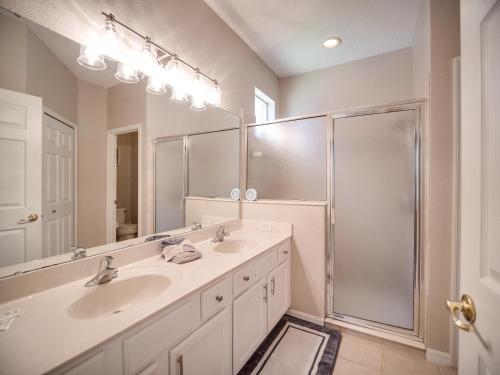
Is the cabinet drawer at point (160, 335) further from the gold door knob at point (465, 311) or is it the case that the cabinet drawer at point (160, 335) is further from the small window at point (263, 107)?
the small window at point (263, 107)

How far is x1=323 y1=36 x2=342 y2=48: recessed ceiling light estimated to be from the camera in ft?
7.29

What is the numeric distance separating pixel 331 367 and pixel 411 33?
3.05 metres

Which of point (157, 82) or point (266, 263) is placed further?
point (266, 263)

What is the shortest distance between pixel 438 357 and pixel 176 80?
270cm

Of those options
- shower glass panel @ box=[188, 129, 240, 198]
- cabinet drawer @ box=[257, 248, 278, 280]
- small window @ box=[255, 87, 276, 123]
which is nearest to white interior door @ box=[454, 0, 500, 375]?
cabinet drawer @ box=[257, 248, 278, 280]

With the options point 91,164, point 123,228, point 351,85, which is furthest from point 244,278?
point 351,85

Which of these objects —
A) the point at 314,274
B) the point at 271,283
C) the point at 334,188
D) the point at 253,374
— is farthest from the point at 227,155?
the point at 253,374

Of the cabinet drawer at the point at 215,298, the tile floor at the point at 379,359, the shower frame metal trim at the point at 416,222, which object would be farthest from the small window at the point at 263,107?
the tile floor at the point at 379,359

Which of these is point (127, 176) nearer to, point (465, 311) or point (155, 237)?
point (155, 237)

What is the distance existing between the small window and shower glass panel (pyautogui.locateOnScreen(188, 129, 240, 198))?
717mm

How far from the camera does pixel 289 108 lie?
3.03 m

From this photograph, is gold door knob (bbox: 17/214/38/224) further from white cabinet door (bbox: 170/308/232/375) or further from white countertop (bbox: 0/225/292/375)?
white cabinet door (bbox: 170/308/232/375)

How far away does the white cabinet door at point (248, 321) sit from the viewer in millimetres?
1248

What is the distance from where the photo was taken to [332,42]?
7.45 feet
